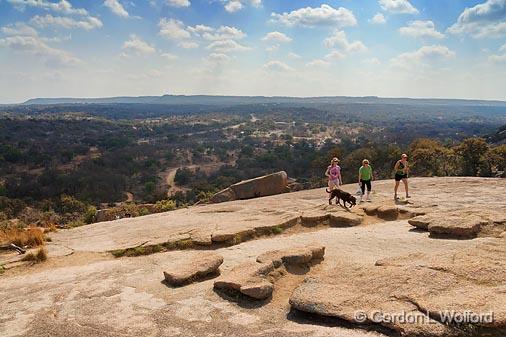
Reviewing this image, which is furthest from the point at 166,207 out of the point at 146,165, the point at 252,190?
the point at 146,165

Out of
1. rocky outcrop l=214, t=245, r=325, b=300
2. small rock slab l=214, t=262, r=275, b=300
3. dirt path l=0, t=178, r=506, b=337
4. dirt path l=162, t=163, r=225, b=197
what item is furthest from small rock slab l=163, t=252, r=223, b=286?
dirt path l=162, t=163, r=225, b=197

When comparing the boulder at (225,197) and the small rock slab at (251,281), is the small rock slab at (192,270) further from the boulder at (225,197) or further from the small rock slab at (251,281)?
the boulder at (225,197)

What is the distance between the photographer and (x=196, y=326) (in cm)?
649

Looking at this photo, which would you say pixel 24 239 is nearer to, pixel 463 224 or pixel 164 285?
pixel 164 285

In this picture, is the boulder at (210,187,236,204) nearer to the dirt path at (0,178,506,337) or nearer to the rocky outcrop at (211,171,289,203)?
the rocky outcrop at (211,171,289,203)

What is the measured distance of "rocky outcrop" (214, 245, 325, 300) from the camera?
7300 millimetres

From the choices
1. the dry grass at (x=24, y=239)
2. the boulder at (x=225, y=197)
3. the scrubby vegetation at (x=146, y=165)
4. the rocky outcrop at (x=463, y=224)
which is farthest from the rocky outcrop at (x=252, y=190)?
the rocky outcrop at (x=463, y=224)

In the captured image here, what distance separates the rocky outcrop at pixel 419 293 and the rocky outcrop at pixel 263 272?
2.34ft

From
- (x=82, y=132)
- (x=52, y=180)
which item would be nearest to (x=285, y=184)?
(x=52, y=180)

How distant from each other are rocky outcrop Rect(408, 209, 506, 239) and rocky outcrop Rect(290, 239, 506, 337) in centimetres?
225

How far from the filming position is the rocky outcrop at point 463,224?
1047cm

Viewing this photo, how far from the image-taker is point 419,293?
21.5ft

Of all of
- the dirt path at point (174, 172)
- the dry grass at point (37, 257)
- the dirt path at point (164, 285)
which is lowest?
the dirt path at point (174, 172)

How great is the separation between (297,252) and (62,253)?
6.96 meters
